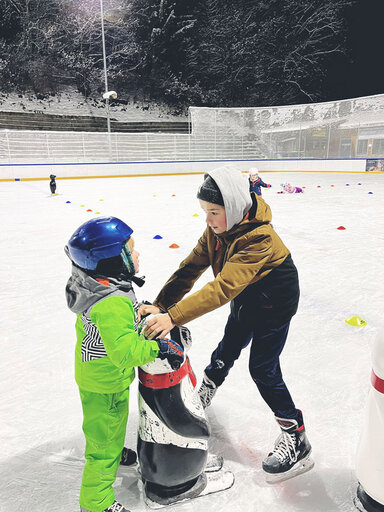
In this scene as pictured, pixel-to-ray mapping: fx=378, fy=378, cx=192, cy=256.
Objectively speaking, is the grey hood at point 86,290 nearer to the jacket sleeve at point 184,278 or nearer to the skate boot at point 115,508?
the jacket sleeve at point 184,278

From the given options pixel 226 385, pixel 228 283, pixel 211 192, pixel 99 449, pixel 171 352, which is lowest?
pixel 226 385

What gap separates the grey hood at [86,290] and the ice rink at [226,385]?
728 mm

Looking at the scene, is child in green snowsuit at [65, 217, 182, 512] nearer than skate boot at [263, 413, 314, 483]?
Yes

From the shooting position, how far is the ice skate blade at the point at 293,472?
1.40 metres

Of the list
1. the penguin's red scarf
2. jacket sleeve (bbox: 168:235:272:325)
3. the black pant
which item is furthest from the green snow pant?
the black pant

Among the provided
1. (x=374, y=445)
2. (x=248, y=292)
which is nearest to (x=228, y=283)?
(x=248, y=292)

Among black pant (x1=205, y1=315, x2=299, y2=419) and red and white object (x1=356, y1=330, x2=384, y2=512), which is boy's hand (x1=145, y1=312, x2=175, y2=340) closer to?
black pant (x1=205, y1=315, x2=299, y2=419)

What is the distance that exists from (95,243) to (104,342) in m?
0.29

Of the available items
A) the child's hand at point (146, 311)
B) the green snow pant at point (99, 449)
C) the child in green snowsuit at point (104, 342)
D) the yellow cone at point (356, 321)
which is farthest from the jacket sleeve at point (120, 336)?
the yellow cone at point (356, 321)

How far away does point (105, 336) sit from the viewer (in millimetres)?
1086

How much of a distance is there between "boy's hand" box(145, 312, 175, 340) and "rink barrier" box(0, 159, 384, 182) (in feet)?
51.2

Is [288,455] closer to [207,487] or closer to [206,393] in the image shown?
[207,487]

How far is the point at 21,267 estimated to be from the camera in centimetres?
397

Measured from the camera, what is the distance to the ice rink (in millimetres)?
1354
